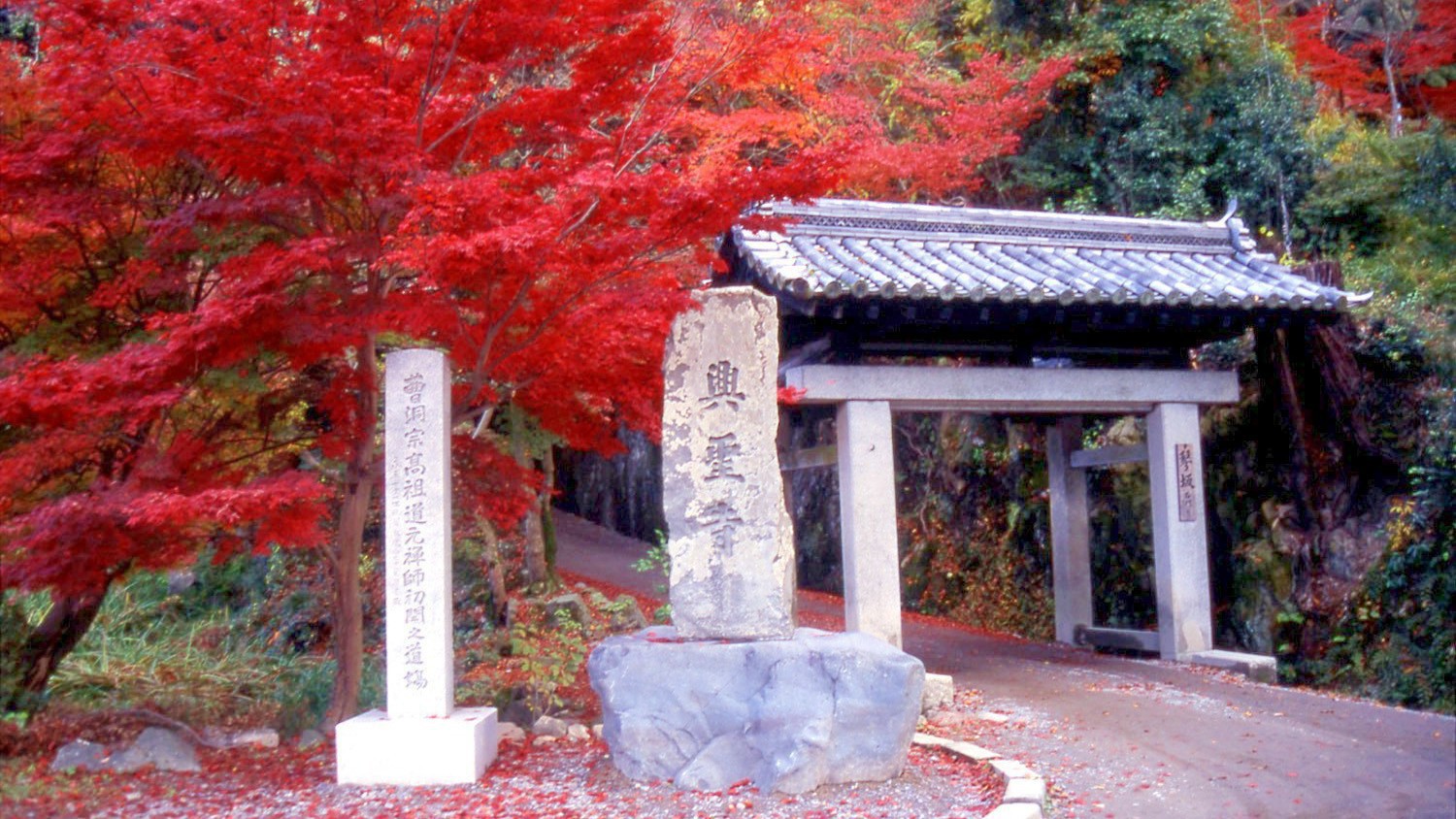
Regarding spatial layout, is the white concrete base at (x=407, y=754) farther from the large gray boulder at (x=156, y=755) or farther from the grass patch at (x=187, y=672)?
the grass patch at (x=187, y=672)

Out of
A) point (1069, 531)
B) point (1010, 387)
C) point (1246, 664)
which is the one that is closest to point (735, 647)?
point (1010, 387)

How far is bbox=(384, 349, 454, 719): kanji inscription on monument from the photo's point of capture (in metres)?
6.87

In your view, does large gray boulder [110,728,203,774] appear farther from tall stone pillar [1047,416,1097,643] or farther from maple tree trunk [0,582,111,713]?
tall stone pillar [1047,416,1097,643]

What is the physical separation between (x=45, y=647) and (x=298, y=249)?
4.35 metres

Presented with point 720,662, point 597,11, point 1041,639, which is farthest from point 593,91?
point 1041,639

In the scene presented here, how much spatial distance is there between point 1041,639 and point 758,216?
30.5 ft

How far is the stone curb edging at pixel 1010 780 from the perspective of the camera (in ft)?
19.1

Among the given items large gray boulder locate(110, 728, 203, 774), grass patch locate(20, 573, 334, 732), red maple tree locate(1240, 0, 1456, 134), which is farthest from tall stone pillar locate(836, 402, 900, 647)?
red maple tree locate(1240, 0, 1456, 134)

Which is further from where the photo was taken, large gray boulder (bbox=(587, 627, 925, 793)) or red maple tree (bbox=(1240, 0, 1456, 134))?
red maple tree (bbox=(1240, 0, 1456, 134))

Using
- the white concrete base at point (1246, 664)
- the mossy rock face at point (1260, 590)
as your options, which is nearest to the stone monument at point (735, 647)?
the white concrete base at point (1246, 664)

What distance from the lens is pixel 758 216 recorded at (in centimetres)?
721

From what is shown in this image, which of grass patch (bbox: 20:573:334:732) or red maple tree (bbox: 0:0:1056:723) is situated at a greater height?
red maple tree (bbox: 0:0:1056:723)

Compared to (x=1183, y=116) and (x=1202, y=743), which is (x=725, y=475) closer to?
(x=1202, y=743)

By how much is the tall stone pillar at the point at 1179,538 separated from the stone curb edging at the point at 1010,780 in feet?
14.2
